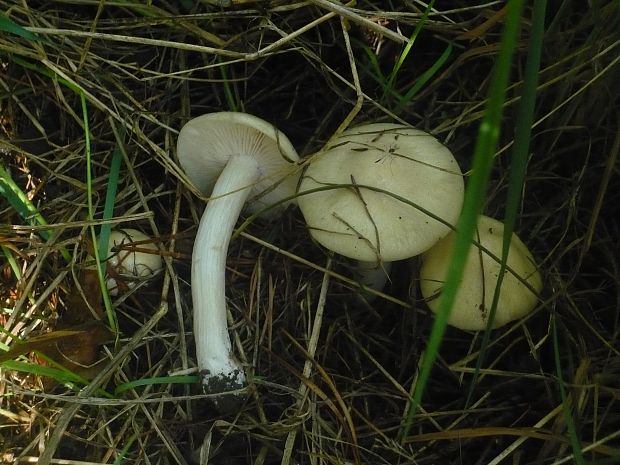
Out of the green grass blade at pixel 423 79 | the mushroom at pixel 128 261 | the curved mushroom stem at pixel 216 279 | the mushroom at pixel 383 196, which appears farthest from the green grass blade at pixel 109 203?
the green grass blade at pixel 423 79

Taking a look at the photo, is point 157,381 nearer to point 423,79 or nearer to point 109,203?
point 109,203

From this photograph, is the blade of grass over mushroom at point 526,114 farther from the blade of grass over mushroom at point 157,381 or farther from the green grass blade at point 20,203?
the green grass blade at point 20,203

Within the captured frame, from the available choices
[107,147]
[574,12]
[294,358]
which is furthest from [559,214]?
[107,147]

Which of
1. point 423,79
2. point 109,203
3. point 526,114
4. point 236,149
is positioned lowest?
point 109,203

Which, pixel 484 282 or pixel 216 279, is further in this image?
pixel 216 279

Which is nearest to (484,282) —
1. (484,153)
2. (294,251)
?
(294,251)

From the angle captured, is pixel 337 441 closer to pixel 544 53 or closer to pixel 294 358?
pixel 294 358

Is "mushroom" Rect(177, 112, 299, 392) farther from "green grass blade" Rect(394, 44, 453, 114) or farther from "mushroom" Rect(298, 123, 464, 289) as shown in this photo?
"green grass blade" Rect(394, 44, 453, 114)

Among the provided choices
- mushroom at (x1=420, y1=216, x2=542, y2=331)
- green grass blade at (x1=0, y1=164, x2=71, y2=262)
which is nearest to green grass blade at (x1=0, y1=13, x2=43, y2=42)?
green grass blade at (x1=0, y1=164, x2=71, y2=262)
